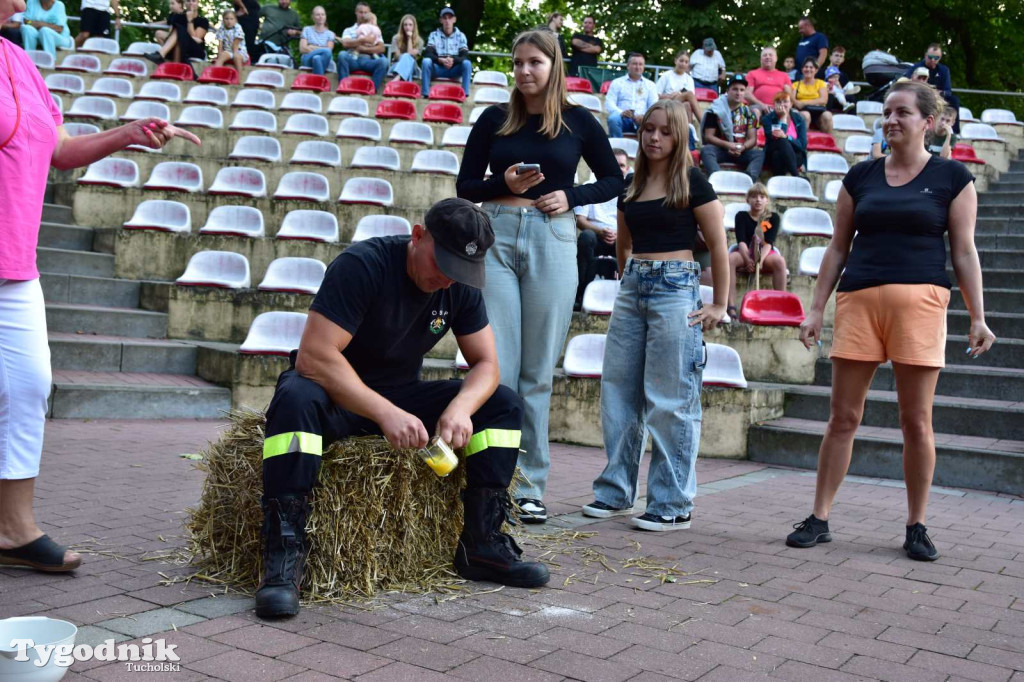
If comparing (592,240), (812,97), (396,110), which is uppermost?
(812,97)

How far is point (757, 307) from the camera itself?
827 centimetres

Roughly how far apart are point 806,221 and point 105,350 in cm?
682

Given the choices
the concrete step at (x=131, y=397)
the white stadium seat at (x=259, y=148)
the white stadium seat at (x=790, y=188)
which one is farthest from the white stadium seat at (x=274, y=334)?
the white stadium seat at (x=790, y=188)

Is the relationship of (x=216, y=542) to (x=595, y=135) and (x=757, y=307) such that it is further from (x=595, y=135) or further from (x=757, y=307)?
(x=757, y=307)

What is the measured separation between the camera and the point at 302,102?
15.4 meters

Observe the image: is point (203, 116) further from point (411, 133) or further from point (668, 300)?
point (668, 300)

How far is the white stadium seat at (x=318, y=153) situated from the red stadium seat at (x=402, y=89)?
4104 millimetres

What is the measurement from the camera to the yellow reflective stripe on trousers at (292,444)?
3.21 meters

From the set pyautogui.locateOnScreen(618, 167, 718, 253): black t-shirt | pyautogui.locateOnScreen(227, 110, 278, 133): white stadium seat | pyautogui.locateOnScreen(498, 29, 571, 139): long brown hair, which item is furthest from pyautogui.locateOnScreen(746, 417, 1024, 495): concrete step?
pyautogui.locateOnScreen(227, 110, 278, 133): white stadium seat

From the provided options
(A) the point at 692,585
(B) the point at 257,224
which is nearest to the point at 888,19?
(B) the point at 257,224

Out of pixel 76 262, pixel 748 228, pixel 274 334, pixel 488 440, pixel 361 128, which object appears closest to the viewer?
pixel 488 440

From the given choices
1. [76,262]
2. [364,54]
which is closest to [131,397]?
[76,262]

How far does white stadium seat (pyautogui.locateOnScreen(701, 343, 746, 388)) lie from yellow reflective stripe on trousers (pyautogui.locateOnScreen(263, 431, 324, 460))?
437cm

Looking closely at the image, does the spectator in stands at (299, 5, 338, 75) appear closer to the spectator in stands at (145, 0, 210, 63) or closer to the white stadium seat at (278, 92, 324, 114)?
the spectator in stands at (145, 0, 210, 63)
